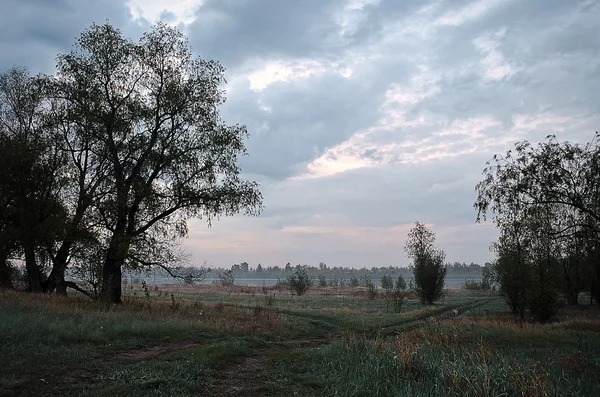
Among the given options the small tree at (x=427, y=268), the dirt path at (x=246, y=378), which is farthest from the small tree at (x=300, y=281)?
the dirt path at (x=246, y=378)

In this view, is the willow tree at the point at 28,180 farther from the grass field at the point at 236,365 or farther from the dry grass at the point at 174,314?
the grass field at the point at 236,365

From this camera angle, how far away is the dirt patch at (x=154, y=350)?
33.8ft

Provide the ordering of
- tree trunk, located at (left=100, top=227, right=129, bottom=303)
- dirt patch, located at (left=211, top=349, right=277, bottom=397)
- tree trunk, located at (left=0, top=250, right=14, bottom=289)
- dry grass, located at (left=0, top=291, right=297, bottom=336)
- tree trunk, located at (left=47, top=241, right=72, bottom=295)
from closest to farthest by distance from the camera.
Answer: dirt patch, located at (left=211, top=349, right=277, bottom=397)
dry grass, located at (left=0, top=291, right=297, bottom=336)
tree trunk, located at (left=100, top=227, right=129, bottom=303)
tree trunk, located at (left=47, top=241, right=72, bottom=295)
tree trunk, located at (left=0, top=250, right=14, bottom=289)

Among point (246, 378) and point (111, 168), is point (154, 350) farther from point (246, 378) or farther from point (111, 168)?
point (111, 168)

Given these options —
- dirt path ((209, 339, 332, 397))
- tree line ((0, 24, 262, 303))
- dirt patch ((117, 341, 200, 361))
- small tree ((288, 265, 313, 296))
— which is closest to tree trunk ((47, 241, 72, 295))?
tree line ((0, 24, 262, 303))

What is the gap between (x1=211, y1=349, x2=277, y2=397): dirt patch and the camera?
7.54m

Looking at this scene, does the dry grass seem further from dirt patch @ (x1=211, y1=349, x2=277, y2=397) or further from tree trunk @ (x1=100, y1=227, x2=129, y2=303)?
dirt patch @ (x1=211, y1=349, x2=277, y2=397)

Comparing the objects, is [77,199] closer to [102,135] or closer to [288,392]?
[102,135]

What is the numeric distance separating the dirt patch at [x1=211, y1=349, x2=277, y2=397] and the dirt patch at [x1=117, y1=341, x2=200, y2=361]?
2167 millimetres

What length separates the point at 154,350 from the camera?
11.5 m

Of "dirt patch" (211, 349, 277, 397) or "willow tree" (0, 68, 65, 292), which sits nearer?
"dirt patch" (211, 349, 277, 397)

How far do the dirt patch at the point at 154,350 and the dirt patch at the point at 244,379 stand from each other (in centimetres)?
217

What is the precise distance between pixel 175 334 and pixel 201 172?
11.7 m

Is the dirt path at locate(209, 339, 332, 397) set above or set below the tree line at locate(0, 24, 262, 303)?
below
